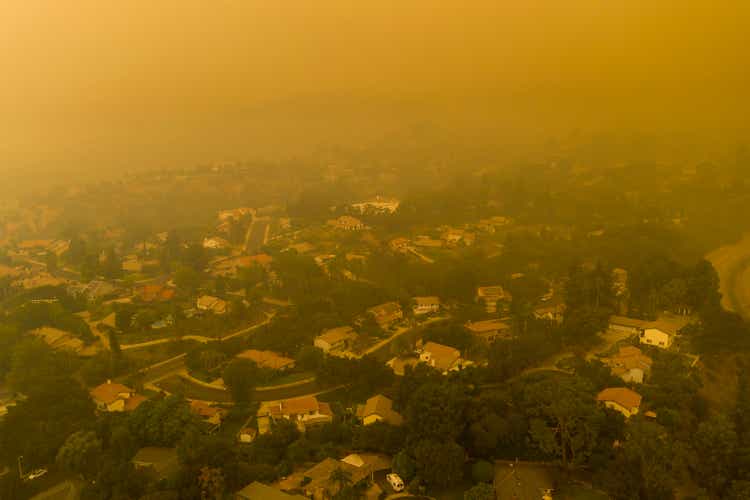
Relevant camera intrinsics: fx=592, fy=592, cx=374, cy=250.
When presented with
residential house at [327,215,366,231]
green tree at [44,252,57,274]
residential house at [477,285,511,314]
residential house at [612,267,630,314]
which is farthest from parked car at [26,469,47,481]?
residential house at [327,215,366,231]

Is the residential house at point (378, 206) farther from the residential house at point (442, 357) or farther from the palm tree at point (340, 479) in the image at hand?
the palm tree at point (340, 479)

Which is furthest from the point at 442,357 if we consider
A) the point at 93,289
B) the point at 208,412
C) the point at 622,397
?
the point at 93,289

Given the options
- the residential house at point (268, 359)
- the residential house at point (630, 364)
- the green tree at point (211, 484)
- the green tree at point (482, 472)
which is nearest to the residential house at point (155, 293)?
the residential house at point (268, 359)

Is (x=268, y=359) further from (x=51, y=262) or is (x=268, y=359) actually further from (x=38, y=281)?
(x=51, y=262)

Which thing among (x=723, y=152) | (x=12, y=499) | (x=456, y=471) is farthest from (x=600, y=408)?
(x=723, y=152)

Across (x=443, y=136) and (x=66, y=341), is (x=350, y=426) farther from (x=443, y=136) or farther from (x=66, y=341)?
(x=443, y=136)
